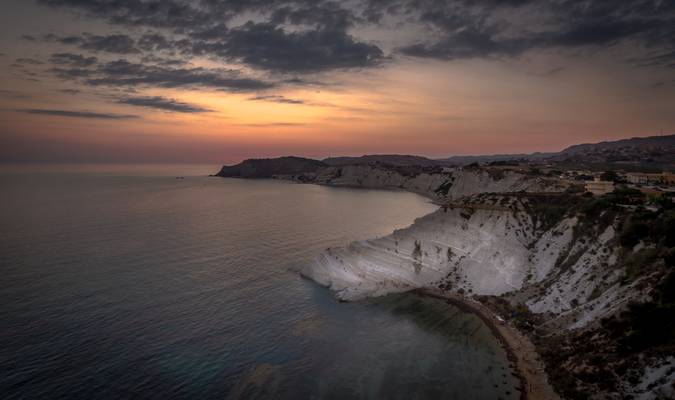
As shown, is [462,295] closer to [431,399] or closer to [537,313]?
[537,313]

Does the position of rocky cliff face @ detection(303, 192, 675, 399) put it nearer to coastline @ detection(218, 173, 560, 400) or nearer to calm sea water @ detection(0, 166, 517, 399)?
coastline @ detection(218, 173, 560, 400)

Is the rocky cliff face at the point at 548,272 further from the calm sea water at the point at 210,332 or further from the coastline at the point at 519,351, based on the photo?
the calm sea water at the point at 210,332

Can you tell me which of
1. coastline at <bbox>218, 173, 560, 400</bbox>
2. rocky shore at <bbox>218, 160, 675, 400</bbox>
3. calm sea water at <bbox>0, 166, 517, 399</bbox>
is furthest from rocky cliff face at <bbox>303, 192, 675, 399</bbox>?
calm sea water at <bbox>0, 166, 517, 399</bbox>

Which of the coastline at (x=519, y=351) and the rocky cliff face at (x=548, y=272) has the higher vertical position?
the rocky cliff face at (x=548, y=272)

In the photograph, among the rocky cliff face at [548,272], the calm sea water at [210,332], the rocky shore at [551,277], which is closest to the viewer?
the rocky shore at [551,277]

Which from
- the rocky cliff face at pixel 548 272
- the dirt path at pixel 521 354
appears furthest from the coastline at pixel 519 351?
the rocky cliff face at pixel 548 272
